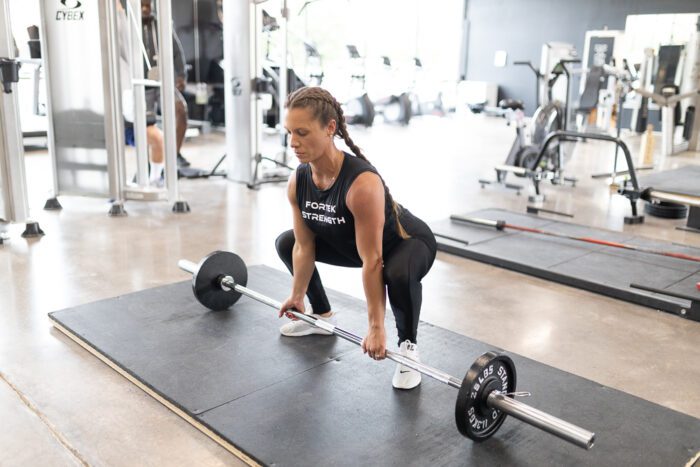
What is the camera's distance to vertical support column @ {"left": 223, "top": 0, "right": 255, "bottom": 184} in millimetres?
5238

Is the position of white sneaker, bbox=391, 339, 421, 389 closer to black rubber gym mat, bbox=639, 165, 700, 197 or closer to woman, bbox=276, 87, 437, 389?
woman, bbox=276, 87, 437, 389

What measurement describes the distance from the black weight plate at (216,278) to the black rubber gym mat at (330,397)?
62mm

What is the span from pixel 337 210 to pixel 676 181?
4.28m

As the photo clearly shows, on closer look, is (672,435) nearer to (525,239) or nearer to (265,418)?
(265,418)

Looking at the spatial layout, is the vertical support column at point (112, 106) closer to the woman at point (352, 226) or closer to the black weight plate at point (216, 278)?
the black weight plate at point (216, 278)

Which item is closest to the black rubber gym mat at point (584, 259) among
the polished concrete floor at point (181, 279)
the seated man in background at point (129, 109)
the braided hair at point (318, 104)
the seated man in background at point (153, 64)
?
the polished concrete floor at point (181, 279)

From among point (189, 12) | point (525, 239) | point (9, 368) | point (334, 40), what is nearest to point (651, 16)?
point (334, 40)

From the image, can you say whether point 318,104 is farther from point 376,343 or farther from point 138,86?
point 138,86

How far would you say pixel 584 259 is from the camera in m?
3.44

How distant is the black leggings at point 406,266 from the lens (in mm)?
1895

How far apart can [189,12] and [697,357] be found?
320 inches

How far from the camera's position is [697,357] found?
2.41m

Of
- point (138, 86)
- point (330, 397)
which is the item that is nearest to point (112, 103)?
point (138, 86)

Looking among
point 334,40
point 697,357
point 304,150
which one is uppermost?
point 334,40
